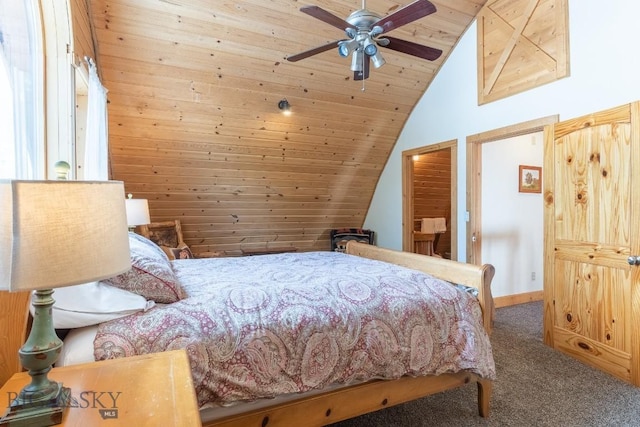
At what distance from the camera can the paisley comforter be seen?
135 cm

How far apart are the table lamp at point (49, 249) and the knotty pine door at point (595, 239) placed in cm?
309

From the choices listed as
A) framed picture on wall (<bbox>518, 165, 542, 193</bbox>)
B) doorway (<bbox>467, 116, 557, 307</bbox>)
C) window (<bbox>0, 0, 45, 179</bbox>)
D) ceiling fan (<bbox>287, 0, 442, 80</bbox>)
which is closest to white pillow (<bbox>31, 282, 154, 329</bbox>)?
window (<bbox>0, 0, 45, 179</bbox>)

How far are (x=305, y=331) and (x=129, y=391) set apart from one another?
2.35 feet

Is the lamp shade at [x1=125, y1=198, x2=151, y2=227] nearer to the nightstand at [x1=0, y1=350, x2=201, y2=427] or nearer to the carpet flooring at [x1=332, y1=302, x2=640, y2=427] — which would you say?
the nightstand at [x1=0, y1=350, x2=201, y2=427]

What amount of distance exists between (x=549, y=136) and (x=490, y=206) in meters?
1.20

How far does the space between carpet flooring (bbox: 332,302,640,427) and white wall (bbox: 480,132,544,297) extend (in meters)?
1.45

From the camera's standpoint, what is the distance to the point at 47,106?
2.19 metres

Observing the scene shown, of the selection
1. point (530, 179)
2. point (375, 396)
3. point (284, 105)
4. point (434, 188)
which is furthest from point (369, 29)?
point (434, 188)

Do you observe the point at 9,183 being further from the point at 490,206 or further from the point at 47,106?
the point at 490,206

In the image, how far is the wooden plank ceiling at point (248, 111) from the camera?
3.15 m

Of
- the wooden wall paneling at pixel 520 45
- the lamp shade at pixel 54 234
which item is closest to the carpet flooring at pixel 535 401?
the lamp shade at pixel 54 234

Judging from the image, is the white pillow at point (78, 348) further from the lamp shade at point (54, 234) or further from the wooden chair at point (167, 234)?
the wooden chair at point (167, 234)

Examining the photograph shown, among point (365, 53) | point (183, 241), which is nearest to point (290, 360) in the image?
point (365, 53)

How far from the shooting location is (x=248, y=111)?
3.96 meters
